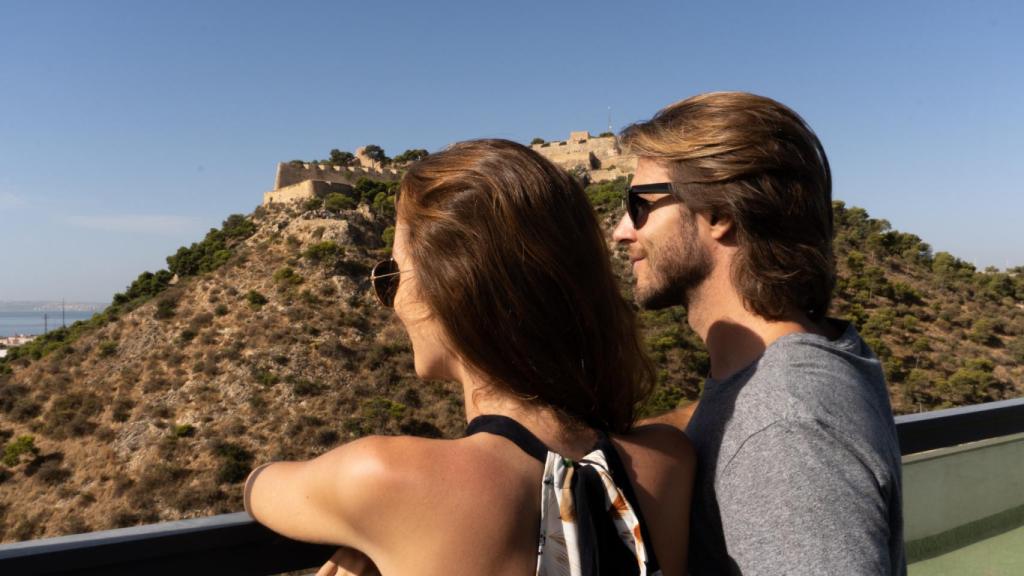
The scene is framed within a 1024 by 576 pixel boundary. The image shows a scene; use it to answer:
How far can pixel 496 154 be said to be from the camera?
3.25 feet

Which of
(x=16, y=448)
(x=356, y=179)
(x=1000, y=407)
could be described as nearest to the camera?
(x=1000, y=407)

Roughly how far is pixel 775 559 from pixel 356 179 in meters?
36.7

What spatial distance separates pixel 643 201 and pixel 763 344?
33cm

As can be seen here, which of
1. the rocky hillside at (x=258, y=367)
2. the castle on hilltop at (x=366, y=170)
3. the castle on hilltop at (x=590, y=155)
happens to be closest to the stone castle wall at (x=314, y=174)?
the castle on hilltop at (x=366, y=170)

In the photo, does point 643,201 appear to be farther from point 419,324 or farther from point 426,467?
point 426,467

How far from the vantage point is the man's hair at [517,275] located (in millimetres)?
934

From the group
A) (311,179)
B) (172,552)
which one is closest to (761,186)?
(172,552)

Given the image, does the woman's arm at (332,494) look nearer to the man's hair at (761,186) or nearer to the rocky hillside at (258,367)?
the man's hair at (761,186)

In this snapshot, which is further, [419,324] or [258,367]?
[258,367]

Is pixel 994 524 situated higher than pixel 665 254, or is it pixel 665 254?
pixel 665 254

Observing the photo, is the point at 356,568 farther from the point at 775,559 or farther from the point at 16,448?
the point at 16,448

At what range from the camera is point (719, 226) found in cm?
128

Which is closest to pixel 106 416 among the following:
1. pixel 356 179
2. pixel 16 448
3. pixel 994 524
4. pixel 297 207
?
pixel 16 448

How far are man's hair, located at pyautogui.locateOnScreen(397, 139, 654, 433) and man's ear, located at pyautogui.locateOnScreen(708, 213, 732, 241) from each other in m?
0.35
